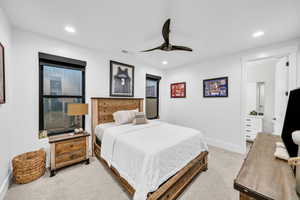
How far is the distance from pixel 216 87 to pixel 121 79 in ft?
9.51

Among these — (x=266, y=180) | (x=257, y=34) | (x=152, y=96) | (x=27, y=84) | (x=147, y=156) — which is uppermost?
(x=257, y=34)

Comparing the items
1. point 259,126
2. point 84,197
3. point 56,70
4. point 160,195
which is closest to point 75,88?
point 56,70

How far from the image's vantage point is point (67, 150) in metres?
2.27

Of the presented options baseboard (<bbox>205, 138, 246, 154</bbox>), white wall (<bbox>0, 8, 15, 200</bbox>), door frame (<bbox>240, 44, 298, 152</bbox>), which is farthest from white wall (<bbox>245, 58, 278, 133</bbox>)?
white wall (<bbox>0, 8, 15, 200</bbox>)

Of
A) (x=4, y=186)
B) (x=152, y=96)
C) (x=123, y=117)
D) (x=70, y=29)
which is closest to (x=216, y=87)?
(x=152, y=96)

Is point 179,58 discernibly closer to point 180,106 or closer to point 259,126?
point 180,106

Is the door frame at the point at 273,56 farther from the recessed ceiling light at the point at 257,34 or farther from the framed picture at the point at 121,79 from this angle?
the framed picture at the point at 121,79

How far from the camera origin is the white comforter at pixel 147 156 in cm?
138

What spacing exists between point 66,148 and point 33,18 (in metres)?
2.29

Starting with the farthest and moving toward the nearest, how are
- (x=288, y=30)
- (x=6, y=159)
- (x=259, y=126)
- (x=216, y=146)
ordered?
(x=259, y=126), (x=216, y=146), (x=288, y=30), (x=6, y=159)

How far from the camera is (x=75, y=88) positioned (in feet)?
9.49

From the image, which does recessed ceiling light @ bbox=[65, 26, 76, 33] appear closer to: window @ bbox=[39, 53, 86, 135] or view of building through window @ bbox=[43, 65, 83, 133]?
window @ bbox=[39, 53, 86, 135]

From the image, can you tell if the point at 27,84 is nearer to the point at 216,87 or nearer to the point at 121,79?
the point at 121,79

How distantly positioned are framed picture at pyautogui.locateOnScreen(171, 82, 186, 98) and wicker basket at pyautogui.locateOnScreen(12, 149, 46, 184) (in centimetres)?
410
